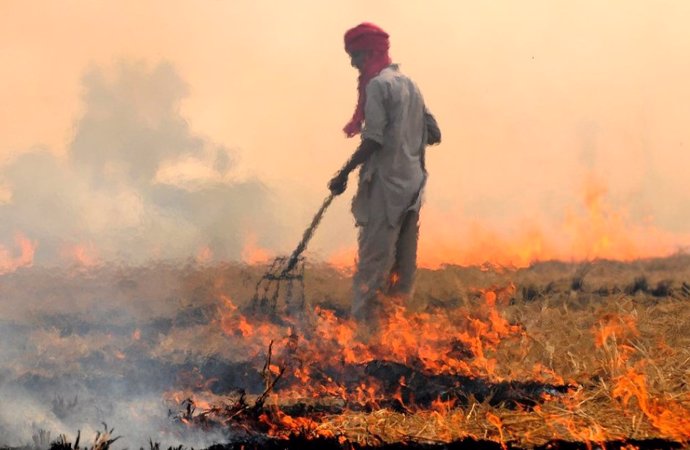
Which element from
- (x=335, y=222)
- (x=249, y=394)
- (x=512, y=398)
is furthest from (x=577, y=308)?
(x=249, y=394)

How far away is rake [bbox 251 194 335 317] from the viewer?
7.32 m

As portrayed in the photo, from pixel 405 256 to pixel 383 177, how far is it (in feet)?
2.18

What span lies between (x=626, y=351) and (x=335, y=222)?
8.37ft

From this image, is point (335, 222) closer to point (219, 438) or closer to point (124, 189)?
point (124, 189)

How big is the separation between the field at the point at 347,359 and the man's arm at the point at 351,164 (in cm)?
98

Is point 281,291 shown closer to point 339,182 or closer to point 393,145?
point 339,182

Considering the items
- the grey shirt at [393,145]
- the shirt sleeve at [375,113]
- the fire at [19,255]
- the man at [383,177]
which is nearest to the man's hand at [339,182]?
the man at [383,177]

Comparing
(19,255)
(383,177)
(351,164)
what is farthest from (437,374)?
(19,255)

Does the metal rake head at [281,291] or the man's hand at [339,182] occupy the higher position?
the man's hand at [339,182]

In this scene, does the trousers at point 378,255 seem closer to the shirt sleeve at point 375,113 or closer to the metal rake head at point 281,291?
the shirt sleeve at point 375,113

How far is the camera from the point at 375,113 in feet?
22.6

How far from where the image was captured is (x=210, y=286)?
25.4 feet

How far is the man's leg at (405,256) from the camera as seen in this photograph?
7242 millimetres

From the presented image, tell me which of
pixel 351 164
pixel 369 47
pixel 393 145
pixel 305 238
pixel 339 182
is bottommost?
pixel 305 238
